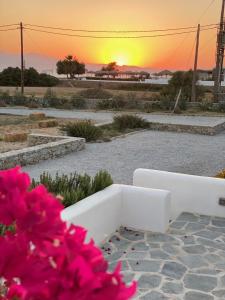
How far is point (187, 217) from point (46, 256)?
5277mm

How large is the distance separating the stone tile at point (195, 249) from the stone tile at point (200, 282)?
23.9 inches

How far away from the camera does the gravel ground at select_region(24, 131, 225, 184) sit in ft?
32.7

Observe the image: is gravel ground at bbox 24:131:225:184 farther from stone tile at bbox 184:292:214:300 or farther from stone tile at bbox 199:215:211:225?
stone tile at bbox 184:292:214:300

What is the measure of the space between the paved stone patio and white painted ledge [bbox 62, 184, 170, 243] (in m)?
0.11

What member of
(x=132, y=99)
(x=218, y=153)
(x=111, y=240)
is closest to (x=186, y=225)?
(x=111, y=240)

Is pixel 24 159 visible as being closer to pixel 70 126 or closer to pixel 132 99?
pixel 70 126

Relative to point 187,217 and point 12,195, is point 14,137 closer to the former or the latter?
point 187,217

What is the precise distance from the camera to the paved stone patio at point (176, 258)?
4.08 m

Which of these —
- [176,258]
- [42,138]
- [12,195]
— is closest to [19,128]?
[42,138]

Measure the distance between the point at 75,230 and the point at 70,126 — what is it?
13.6m

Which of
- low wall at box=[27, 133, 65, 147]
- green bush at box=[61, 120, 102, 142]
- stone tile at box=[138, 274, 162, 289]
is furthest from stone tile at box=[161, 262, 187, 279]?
green bush at box=[61, 120, 102, 142]

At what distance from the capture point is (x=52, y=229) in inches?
41.5

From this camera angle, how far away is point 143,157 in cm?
1168

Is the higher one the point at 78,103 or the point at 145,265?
the point at 78,103
